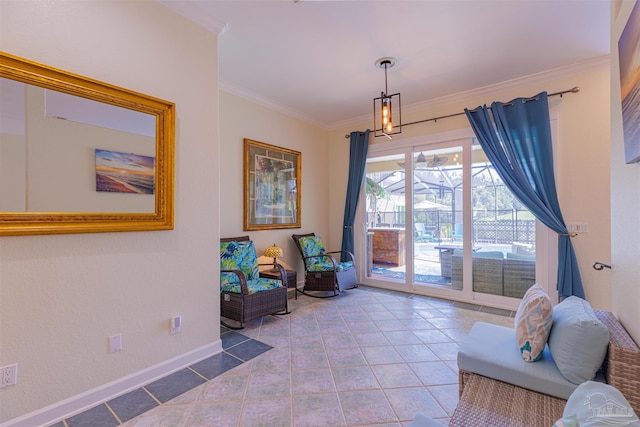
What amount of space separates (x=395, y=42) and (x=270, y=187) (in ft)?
8.08

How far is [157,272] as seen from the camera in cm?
220

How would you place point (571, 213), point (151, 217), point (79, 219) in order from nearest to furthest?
point (79, 219) < point (151, 217) < point (571, 213)

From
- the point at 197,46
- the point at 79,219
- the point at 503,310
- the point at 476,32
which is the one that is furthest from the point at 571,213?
the point at 79,219

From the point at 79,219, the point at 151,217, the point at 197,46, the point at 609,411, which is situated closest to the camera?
the point at 609,411

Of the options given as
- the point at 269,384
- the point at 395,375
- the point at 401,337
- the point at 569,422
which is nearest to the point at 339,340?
the point at 401,337

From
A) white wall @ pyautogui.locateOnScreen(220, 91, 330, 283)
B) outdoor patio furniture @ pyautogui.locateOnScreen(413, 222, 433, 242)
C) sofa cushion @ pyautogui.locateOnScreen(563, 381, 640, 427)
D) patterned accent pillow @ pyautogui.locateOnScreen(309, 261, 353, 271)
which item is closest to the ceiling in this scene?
white wall @ pyautogui.locateOnScreen(220, 91, 330, 283)

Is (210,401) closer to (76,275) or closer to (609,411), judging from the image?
(76,275)

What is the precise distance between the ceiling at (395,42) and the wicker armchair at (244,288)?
2097 mm

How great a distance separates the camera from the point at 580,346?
1.30 metres

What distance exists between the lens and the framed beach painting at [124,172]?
1.92 meters

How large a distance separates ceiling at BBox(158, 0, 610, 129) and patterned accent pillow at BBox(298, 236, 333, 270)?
218 cm

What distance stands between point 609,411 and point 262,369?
6.85 ft

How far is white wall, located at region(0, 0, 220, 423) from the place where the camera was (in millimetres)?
1632

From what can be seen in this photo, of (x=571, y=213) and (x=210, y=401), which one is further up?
(x=571, y=213)
